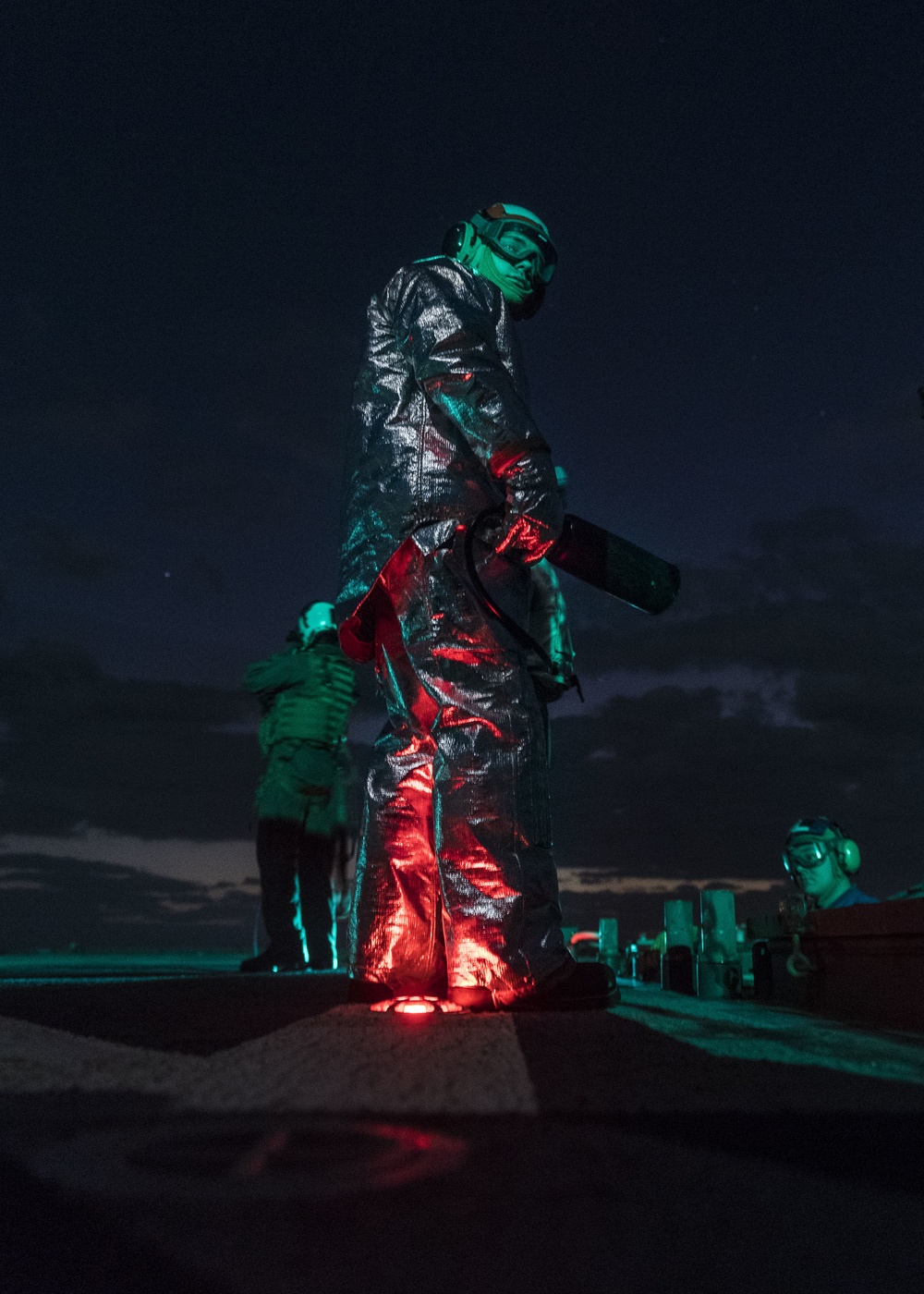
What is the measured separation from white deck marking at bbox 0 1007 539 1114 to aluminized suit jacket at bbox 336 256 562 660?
3.99 ft

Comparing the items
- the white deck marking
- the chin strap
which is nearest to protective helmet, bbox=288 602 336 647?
the chin strap

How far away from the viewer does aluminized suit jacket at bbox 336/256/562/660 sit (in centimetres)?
207

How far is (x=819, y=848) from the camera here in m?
4.55

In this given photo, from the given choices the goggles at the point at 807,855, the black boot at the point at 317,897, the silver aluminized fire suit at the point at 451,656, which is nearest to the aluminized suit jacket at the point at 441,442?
the silver aluminized fire suit at the point at 451,656

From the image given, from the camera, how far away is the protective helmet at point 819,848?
455 cm

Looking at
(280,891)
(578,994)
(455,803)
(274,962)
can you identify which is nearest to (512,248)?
(455,803)

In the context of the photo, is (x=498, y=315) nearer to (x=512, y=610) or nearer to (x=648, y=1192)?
(x=512, y=610)

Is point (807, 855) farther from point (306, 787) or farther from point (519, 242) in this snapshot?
point (519, 242)

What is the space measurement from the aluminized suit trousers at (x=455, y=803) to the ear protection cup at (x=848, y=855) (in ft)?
10.5

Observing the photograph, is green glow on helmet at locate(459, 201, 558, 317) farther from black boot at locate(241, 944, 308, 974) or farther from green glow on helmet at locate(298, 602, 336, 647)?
black boot at locate(241, 944, 308, 974)

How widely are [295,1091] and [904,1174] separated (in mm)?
526

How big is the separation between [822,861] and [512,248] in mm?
3576

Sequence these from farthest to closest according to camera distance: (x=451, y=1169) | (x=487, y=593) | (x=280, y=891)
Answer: (x=280, y=891), (x=487, y=593), (x=451, y=1169)

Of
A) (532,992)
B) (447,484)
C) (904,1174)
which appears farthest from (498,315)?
(904,1174)
